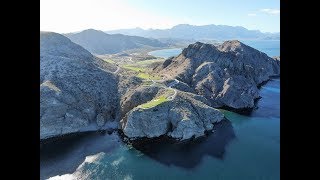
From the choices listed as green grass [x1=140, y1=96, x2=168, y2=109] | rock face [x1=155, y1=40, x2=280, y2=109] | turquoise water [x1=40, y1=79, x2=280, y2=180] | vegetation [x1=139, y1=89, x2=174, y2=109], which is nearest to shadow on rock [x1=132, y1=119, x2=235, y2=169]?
turquoise water [x1=40, y1=79, x2=280, y2=180]

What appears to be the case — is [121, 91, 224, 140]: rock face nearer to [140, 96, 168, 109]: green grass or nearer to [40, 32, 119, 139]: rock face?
[140, 96, 168, 109]: green grass

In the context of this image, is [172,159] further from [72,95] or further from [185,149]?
[72,95]

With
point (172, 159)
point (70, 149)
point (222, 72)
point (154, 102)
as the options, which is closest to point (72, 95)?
point (70, 149)

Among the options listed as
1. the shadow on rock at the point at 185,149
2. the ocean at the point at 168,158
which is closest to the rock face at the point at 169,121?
the shadow on rock at the point at 185,149

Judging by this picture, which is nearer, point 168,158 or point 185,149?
point 168,158

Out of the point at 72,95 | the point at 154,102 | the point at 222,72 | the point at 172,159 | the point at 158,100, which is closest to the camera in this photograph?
the point at 172,159
